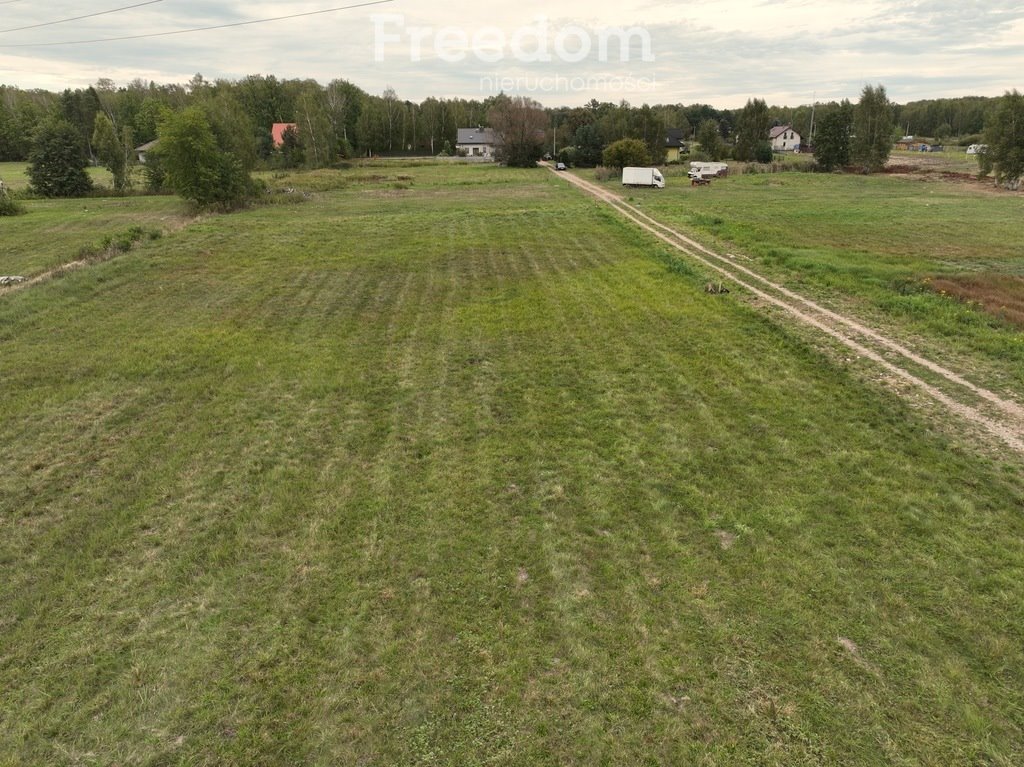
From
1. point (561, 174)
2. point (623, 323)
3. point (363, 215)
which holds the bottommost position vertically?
point (623, 323)

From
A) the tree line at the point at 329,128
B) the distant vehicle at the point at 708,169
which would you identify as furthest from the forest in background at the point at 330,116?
the distant vehicle at the point at 708,169

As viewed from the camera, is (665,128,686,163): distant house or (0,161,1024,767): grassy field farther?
(665,128,686,163): distant house

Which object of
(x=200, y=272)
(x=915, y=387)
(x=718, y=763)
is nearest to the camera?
(x=718, y=763)

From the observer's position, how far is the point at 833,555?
5949mm

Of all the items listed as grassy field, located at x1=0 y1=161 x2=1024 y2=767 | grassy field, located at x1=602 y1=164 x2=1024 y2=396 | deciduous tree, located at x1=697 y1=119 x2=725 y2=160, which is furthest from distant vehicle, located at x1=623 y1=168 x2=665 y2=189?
deciduous tree, located at x1=697 y1=119 x2=725 y2=160

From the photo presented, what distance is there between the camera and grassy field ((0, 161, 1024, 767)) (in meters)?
4.27

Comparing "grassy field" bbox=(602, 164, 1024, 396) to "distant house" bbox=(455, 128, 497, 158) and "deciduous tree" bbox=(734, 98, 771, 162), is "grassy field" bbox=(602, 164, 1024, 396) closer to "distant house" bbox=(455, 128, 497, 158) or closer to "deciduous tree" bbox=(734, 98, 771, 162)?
"deciduous tree" bbox=(734, 98, 771, 162)

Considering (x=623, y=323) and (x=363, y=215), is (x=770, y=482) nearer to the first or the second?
(x=623, y=323)

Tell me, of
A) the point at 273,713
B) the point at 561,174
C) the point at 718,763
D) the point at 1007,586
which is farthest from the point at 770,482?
the point at 561,174

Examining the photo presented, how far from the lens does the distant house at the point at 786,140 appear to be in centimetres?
9694

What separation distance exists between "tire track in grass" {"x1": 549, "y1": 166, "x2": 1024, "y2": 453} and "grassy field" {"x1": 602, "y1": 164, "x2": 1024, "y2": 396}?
622 mm

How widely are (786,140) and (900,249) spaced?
92.3m

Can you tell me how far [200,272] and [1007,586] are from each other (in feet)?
68.4

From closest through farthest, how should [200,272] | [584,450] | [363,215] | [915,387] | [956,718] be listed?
[956,718]
[584,450]
[915,387]
[200,272]
[363,215]
